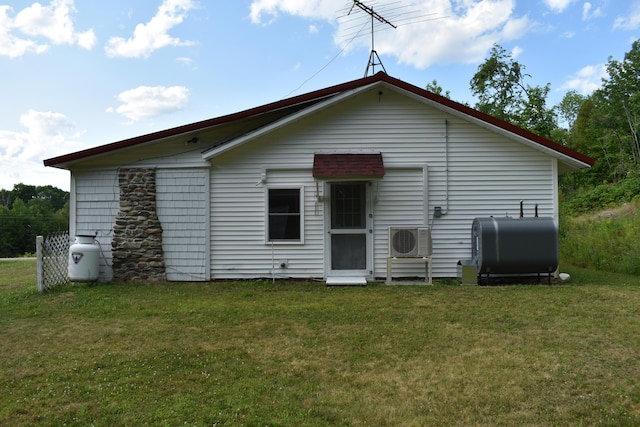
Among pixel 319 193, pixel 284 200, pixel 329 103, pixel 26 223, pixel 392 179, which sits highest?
pixel 329 103

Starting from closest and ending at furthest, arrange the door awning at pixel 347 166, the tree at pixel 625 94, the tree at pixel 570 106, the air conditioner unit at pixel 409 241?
the door awning at pixel 347 166, the air conditioner unit at pixel 409 241, the tree at pixel 625 94, the tree at pixel 570 106

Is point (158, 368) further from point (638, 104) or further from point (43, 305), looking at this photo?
point (638, 104)

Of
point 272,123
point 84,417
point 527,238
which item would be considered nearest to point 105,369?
point 84,417

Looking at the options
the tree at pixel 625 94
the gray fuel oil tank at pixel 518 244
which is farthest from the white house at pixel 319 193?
the tree at pixel 625 94

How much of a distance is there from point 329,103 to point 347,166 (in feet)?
4.12

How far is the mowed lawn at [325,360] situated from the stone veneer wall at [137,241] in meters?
1.65

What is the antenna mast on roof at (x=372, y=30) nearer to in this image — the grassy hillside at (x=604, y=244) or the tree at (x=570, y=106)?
the grassy hillside at (x=604, y=244)

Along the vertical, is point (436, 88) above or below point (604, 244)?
above

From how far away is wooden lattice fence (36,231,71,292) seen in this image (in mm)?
7637

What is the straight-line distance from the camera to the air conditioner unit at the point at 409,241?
806cm

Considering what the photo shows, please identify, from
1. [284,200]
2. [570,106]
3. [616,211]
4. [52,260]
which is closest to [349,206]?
[284,200]

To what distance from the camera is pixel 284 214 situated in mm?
8648

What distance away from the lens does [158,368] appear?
12.9ft

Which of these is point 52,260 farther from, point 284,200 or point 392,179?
point 392,179
